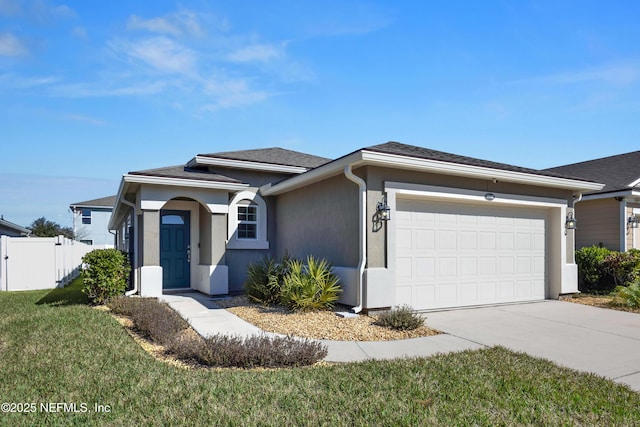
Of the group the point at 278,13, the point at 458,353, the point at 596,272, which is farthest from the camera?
the point at 596,272

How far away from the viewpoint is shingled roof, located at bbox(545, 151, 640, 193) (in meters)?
13.8

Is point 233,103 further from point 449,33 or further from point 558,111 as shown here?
point 558,111

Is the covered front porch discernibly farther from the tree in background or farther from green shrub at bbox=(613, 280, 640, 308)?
the tree in background

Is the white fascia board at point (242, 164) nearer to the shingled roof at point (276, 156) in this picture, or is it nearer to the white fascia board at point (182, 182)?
the shingled roof at point (276, 156)

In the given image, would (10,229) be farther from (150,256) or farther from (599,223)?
(599,223)

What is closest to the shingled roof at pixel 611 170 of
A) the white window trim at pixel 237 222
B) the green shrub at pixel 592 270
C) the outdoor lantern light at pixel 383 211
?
the green shrub at pixel 592 270

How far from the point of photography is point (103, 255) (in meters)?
9.83

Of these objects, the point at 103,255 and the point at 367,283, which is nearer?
the point at 367,283

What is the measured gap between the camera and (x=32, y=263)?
1471cm

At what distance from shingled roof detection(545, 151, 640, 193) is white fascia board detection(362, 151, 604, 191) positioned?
3377 mm

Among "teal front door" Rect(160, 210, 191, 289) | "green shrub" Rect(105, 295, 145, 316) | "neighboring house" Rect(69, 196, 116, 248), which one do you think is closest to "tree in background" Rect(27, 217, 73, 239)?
"neighboring house" Rect(69, 196, 116, 248)

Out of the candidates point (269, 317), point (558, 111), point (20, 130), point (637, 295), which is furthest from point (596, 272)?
point (20, 130)

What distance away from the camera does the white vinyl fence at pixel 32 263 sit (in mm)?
14125

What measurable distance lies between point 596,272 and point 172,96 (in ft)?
42.7
